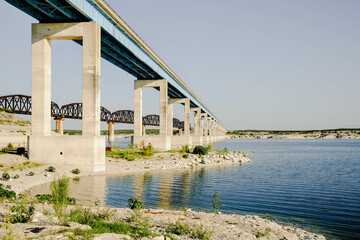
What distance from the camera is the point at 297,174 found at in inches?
1243

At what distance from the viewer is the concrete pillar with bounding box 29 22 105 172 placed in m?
26.2

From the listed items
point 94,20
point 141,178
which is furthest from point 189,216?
point 94,20

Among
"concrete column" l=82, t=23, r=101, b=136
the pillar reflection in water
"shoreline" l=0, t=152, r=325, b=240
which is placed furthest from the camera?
"concrete column" l=82, t=23, r=101, b=136

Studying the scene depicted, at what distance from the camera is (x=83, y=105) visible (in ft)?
87.6

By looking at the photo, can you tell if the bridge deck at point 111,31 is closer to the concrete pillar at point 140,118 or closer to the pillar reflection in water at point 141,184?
the concrete pillar at point 140,118

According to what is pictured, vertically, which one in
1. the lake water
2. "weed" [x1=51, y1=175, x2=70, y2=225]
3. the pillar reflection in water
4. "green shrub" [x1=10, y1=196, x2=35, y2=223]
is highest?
"weed" [x1=51, y1=175, x2=70, y2=225]

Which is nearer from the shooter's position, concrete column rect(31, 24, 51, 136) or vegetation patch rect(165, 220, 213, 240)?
vegetation patch rect(165, 220, 213, 240)

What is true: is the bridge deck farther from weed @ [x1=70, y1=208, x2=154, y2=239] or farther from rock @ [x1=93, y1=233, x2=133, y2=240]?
rock @ [x1=93, y1=233, x2=133, y2=240]

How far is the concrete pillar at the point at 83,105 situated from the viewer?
26.2 meters

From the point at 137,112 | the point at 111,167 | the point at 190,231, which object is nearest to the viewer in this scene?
the point at 190,231

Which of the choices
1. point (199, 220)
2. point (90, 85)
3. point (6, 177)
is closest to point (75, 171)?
point (6, 177)

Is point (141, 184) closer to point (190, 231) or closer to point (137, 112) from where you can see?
point (190, 231)

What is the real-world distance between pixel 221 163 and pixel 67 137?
21898mm

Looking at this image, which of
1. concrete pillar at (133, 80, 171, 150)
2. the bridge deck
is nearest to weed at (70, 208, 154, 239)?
the bridge deck
